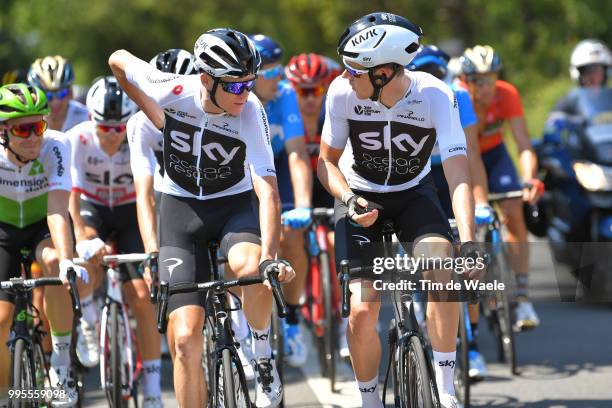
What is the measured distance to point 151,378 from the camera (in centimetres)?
838

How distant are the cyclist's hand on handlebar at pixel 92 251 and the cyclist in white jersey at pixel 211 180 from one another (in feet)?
1.98

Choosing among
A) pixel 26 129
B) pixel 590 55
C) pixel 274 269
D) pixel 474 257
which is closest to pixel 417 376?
pixel 474 257

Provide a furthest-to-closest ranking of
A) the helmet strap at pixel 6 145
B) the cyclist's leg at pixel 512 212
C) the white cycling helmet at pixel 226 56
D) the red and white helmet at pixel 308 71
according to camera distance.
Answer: the cyclist's leg at pixel 512 212, the red and white helmet at pixel 308 71, the helmet strap at pixel 6 145, the white cycling helmet at pixel 226 56

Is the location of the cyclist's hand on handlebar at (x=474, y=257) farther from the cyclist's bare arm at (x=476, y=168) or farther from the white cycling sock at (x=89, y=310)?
the white cycling sock at (x=89, y=310)

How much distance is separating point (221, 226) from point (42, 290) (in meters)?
2.15

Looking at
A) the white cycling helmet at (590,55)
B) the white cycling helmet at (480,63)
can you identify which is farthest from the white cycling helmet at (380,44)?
the white cycling helmet at (590,55)

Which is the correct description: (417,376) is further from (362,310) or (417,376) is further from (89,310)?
(89,310)

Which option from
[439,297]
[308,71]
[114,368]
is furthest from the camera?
[308,71]

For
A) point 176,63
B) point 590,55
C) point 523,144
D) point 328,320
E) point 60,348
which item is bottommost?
point 60,348

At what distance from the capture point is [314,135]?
10.2 metres

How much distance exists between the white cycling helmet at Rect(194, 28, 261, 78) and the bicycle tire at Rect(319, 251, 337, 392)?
3.11 metres

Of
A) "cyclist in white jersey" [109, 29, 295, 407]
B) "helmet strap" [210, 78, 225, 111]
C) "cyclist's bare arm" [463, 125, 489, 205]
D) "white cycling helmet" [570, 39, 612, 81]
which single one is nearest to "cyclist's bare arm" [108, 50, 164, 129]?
"cyclist in white jersey" [109, 29, 295, 407]

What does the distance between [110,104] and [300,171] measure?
57.2 inches

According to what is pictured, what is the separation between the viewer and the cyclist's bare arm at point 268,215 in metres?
6.72
